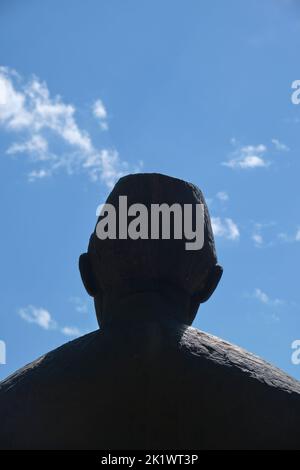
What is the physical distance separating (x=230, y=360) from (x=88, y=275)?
104cm

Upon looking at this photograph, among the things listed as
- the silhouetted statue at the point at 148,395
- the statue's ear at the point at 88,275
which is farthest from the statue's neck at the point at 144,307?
the statue's ear at the point at 88,275

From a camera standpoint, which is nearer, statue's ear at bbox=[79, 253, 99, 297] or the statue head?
the statue head

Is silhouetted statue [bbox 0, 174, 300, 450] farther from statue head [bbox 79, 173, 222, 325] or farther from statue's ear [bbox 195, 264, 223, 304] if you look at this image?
statue's ear [bbox 195, 264, 223, 304]

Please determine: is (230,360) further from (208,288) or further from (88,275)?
(88,275)

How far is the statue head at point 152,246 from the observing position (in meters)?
4.34

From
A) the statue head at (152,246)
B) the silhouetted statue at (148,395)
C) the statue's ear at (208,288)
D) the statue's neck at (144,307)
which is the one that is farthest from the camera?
the statue's ear at (208,288)

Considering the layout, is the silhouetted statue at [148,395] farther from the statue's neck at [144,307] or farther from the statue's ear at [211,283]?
the statue's ear at [211,283]

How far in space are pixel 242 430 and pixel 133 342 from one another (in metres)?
0.56

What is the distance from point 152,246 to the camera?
14.2 ft

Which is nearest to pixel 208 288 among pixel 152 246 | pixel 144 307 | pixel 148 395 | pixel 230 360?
pixel 152 246

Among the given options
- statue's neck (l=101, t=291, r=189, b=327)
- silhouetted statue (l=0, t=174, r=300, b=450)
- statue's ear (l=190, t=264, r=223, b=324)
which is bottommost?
silhouetted statue (l=0, t=174, r=300, b=450)

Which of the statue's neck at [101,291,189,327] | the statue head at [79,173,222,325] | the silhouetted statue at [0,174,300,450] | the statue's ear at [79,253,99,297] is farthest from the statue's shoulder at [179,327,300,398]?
the statue's ear at [79,253,99,297]

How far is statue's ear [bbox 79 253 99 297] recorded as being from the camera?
182 inches
